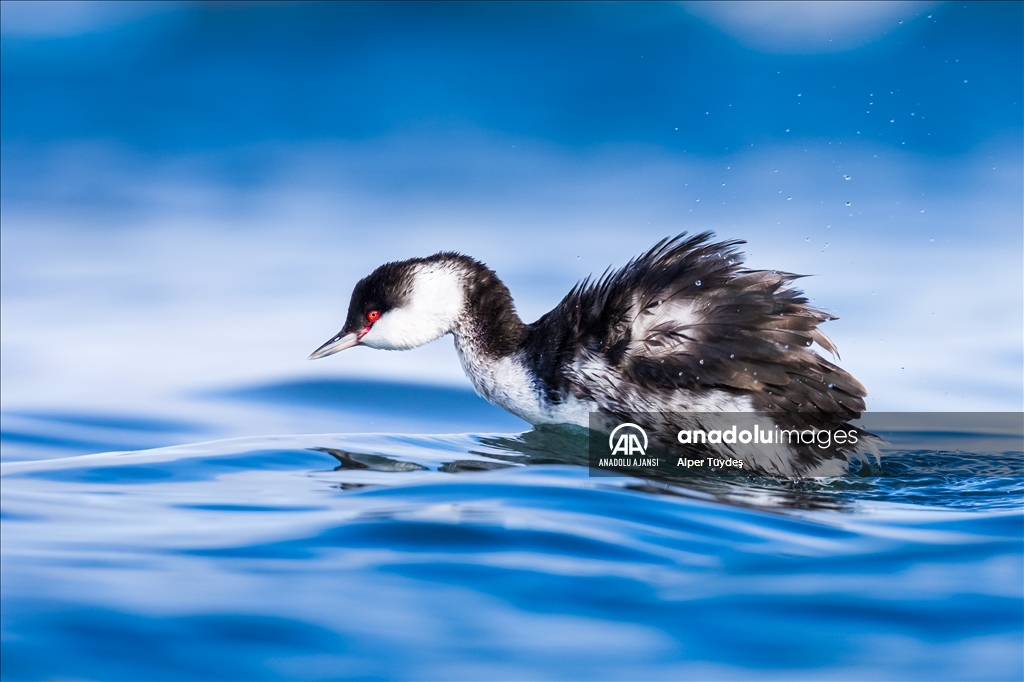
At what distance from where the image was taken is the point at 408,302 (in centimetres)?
629

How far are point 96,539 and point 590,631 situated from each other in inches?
66.9

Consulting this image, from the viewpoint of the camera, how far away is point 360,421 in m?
6.45

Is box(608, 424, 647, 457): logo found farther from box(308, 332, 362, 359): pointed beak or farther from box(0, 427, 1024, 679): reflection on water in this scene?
box(308, 332, 362, 359): pointed beak

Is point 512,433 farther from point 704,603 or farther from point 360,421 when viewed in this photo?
point 704,603

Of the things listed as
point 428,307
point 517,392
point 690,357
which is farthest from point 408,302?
point 690,357

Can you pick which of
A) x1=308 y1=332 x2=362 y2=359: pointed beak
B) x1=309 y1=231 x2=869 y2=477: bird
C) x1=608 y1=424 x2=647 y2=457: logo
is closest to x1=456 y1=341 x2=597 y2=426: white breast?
x1=309 y1=231 x2=869 y2=477: bird

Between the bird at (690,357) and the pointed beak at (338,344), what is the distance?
34.7 inches

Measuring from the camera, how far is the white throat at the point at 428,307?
6262mm

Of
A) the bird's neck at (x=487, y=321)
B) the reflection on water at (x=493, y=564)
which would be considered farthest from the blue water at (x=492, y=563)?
the bird's neck at (x=487, y=321)

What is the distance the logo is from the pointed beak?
5.78ft

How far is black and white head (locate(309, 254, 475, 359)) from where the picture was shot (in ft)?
20.6

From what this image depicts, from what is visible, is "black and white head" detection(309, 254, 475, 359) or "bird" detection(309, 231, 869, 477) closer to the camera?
"bird" detection(309, 231, 869, 477)

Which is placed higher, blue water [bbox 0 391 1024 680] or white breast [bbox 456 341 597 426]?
white breast [bbox 456 341 597 426]

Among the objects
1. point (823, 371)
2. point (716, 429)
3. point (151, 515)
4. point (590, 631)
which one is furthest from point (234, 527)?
point (823, 371)
